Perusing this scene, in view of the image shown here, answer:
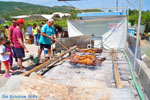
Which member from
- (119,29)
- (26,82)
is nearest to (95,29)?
(119,29)

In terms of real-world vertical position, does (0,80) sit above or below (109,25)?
below

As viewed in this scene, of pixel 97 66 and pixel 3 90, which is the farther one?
pixel 97 66

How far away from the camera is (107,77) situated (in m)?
3.84

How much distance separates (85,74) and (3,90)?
2.43 m

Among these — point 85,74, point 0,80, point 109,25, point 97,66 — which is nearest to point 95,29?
point 109,25

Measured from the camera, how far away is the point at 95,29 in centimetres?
905

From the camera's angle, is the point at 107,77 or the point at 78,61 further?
the point at 78,61

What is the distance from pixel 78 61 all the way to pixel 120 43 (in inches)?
190

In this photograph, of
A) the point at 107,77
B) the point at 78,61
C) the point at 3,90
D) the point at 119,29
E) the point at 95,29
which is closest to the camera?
the point at 3,90

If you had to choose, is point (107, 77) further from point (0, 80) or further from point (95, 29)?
point (95, 29)

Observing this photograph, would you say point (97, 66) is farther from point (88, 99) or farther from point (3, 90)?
point (3, 90)

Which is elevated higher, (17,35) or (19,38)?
(17,35)

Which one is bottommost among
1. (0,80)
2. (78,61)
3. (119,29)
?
(0,80)

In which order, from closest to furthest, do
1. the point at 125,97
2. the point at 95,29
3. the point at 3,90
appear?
the point at 125,97 < the point at 3,90 < the point at 95,29
